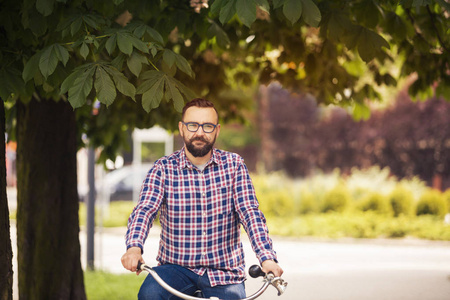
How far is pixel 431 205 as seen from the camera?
A: 16719 millimetres

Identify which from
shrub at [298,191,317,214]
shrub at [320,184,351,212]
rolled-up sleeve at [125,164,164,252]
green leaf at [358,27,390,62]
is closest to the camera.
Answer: rolled-up sleeve at [125,164,164,252]

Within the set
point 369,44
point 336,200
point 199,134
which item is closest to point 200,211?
point 199,134

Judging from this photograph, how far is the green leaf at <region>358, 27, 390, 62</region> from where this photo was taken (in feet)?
15.9

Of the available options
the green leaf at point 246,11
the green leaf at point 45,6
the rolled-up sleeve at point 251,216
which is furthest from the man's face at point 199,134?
the green leaf at point 45,6

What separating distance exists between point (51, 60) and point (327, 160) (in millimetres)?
30027

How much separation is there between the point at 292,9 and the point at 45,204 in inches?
140

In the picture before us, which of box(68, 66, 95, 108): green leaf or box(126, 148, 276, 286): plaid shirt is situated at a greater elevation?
box(68, 66, 95, 108): green leaf

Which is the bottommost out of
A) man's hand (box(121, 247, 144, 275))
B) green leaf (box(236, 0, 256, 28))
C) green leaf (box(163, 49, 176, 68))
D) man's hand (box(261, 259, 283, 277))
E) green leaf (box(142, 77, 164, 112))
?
man's hand (box(261, 259, 283, 277))

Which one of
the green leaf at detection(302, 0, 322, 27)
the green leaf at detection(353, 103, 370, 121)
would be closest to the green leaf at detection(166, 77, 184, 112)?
the green leaf at detection(302, 0, 322, 27)

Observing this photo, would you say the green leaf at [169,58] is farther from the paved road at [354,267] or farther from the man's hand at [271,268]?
the paved road at [354,267]

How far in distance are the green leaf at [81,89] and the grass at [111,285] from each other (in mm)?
5241

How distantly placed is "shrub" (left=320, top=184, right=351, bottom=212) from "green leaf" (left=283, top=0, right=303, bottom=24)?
13913 mm

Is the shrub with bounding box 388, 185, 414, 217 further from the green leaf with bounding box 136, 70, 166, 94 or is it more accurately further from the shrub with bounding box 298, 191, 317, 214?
the green leaf with bounding box 136, 70, 166, 94

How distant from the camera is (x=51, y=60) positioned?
3.72m
